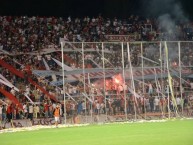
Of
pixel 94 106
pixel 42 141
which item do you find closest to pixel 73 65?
pixel 94 106

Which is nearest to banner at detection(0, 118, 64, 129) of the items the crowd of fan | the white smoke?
the crowd of fan

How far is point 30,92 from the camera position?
31.0 meters

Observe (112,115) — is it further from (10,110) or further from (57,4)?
(57,4)

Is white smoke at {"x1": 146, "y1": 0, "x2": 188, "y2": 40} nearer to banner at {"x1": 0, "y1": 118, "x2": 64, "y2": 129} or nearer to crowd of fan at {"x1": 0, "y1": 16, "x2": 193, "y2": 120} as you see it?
crowd of fan at {"x1": 0, "y1": 16, "x2": 193, "y2": 120}

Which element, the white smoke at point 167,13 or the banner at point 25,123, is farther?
the white smoke at point 167,13

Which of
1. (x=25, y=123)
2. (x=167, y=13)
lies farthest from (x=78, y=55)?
(x=167, y=13)

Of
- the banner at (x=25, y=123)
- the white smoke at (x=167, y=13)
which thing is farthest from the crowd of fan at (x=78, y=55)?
the white smoke at (x=167, y=13)

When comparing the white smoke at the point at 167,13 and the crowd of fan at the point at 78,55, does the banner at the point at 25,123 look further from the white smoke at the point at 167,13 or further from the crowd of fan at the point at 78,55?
the white smoke at the point at 167,13

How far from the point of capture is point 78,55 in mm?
30875

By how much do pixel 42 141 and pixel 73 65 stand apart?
1421 centimetres

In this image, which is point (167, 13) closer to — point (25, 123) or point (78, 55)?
point (78, 55)

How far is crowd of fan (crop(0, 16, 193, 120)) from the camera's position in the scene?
88.6 feet

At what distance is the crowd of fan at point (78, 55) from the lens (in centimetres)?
2700

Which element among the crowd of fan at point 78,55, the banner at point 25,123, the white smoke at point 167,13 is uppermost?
the white smoke at point 167,13
